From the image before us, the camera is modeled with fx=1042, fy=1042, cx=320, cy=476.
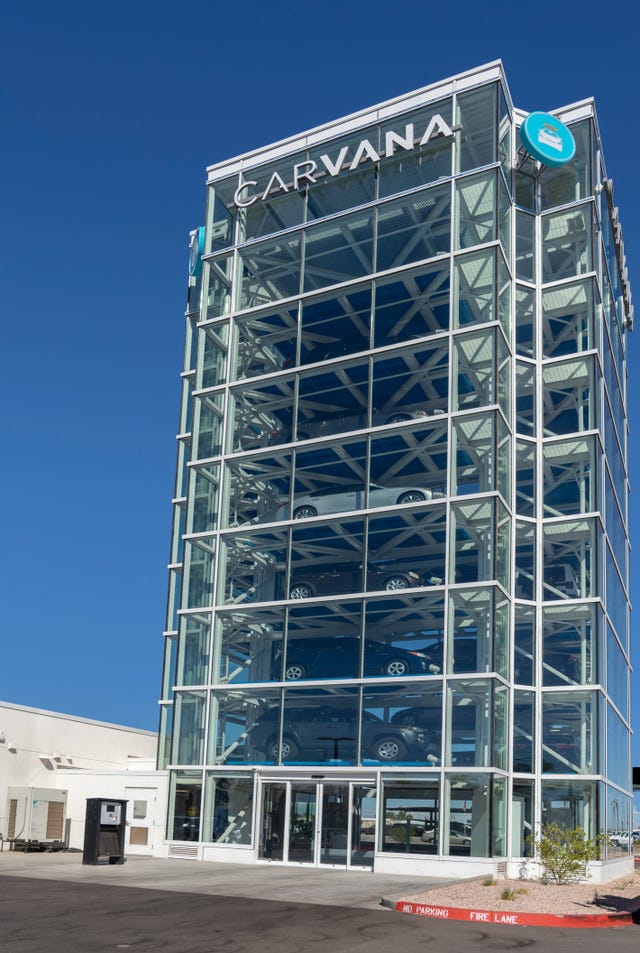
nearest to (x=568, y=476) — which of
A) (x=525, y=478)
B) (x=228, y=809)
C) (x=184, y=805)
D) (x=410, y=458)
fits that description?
(x=525, y=478)

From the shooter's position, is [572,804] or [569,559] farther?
[569,559]

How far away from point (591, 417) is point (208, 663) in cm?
1418

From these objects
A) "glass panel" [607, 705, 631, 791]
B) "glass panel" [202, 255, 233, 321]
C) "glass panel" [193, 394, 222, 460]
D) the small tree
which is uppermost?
"glass panel" [202, 255, 233, 321]

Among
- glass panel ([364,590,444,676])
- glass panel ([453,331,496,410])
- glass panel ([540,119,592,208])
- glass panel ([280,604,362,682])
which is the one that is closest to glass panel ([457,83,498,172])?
glass panel ([540,119,592,208])

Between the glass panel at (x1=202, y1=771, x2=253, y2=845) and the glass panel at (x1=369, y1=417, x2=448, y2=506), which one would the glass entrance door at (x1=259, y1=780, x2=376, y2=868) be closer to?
the glass panel at (x1=202, y1=771, x2=253, y2=845)

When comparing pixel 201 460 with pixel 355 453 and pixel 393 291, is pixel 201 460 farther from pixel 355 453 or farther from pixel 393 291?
pixel 393 291

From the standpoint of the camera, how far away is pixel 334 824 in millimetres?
27844

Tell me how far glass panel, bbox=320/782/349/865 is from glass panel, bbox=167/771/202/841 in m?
4.28

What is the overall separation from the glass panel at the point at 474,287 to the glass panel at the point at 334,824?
45.3 feet

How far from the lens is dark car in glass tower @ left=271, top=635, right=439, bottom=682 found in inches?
1131

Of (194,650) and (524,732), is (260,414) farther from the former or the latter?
(524,732)

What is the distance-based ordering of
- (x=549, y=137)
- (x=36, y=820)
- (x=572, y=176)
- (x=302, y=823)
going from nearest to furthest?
(x=302, y=823), (x=36, y=820), (x=549, y=137), (x=572, y=176)

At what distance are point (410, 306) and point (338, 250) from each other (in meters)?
3.52

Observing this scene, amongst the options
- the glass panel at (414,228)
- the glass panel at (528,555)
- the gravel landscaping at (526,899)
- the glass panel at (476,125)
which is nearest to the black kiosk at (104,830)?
the gravel landscaping at (526,899)
